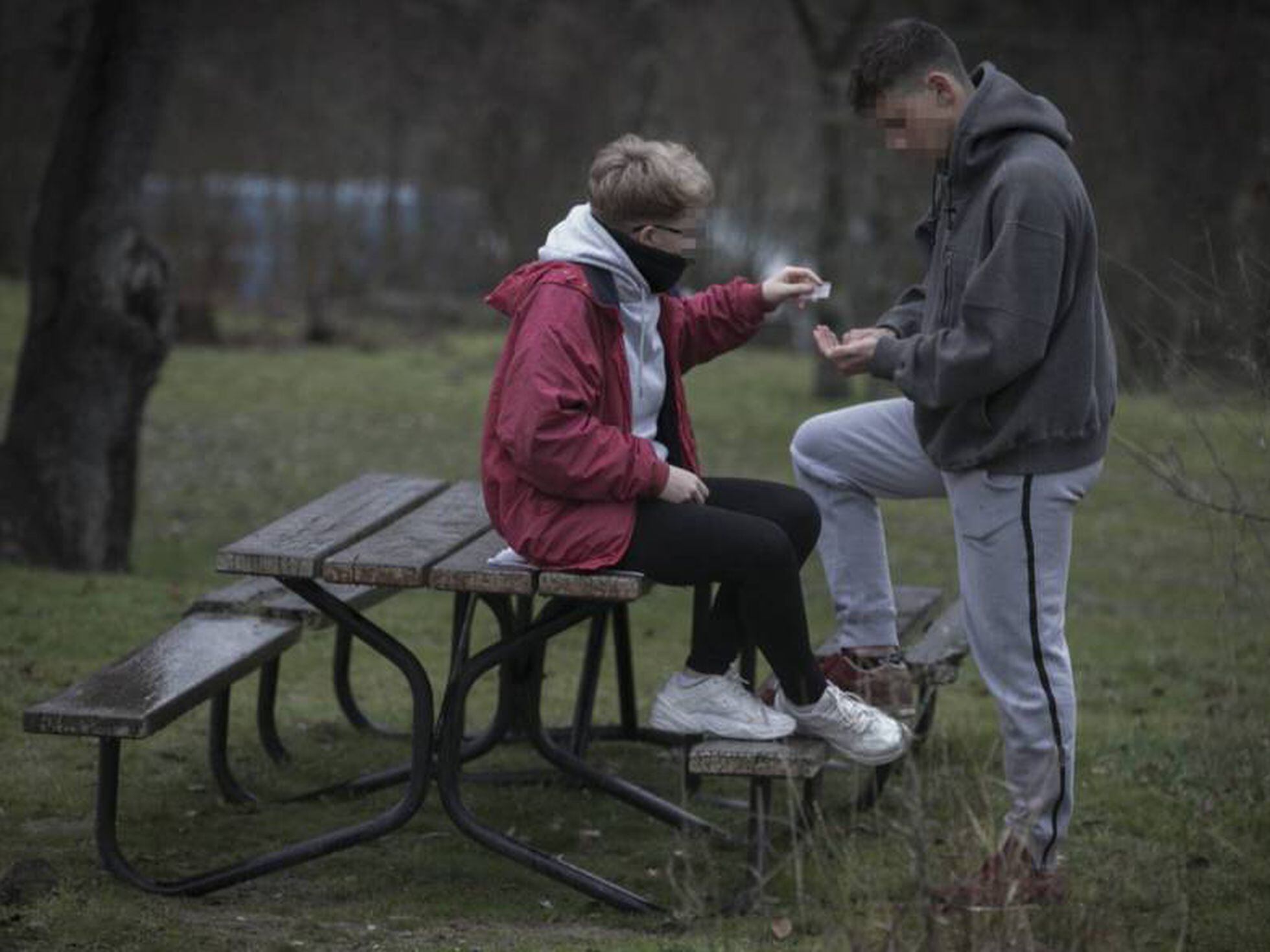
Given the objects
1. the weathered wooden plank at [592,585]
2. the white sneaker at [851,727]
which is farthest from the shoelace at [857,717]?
the weathered wooden plank at [592,585]

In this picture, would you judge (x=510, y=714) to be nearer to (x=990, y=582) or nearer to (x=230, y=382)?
(x=990, y=582)

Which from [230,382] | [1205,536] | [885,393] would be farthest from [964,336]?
[230,382]

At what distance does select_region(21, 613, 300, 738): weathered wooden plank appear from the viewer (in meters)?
4.36

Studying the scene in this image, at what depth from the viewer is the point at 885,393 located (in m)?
13.6

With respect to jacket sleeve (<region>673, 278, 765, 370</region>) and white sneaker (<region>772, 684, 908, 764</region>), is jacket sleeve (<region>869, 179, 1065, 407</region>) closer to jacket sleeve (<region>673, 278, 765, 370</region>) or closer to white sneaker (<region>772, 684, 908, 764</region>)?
white sneaker (<region>772, 684, 908, 764</region>)

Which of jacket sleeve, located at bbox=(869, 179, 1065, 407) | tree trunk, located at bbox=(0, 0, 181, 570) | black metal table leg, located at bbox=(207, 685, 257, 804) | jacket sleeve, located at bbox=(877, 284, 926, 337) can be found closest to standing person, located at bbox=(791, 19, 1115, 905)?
jacket sleeve, located at bbox=(869, 179, 1065, 407)

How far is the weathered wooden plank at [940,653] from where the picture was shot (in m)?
5.03

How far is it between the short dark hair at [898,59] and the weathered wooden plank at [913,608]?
5.31ft

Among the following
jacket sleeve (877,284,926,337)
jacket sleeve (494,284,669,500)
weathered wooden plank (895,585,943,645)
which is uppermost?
jacket sleeve (877,284,926,337)

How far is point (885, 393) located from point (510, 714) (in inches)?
336

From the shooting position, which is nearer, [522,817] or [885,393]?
[522,817]

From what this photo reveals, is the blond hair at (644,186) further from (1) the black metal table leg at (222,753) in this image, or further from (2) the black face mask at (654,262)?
(1) the black metal table leg at (222,753)

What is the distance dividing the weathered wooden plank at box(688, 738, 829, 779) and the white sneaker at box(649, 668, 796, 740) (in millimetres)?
72

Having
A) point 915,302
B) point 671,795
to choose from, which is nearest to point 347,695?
point 671,795
